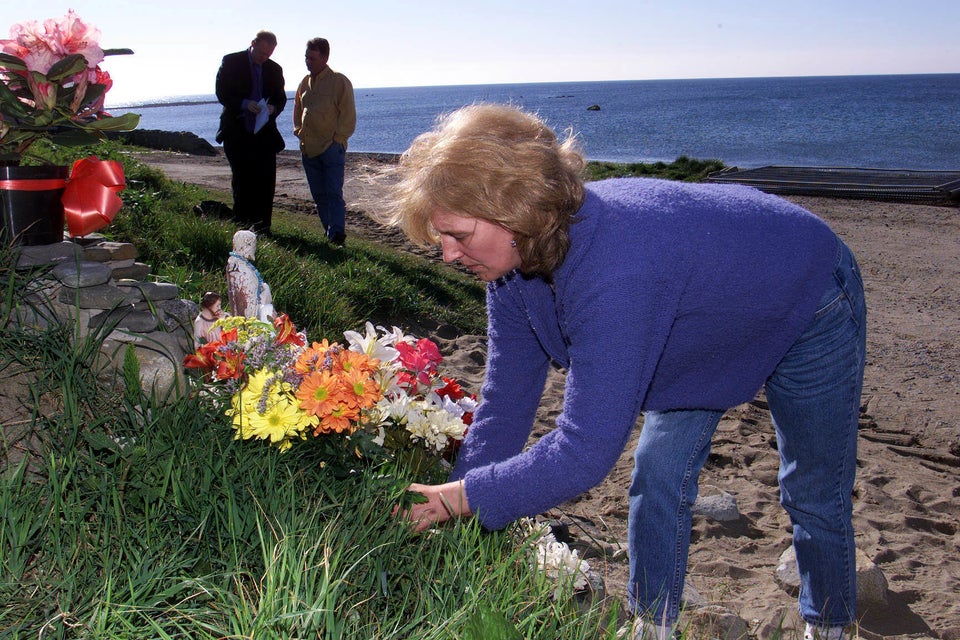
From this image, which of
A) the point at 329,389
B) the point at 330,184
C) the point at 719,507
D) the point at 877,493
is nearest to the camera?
the point at 329,389

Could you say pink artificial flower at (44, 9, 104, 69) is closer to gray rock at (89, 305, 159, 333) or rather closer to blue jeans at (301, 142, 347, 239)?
gray rock at (89, 305, 159, 333)

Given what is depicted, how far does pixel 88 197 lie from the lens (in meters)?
2.85

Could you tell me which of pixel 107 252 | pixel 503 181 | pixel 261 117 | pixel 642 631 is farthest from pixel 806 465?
pixel 261 117

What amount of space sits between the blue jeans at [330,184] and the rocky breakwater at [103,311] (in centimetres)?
449

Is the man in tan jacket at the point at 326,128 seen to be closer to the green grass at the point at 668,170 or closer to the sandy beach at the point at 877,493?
the sandy beach at the point at 877,493

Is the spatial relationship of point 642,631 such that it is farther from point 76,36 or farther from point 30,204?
point 76,36

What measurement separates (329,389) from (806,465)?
132 cm

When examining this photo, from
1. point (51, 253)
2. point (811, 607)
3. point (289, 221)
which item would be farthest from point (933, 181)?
point (51, 253)

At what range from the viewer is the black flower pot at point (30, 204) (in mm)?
2705

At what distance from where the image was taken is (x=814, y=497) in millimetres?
2279

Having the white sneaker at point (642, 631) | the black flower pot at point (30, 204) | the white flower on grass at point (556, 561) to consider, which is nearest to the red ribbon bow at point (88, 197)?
the black flower pot at point (30, 204)

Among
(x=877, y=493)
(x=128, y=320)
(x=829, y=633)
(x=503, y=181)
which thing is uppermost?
(x=503, y=181)

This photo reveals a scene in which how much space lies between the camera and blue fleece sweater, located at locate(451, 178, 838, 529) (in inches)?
68.1

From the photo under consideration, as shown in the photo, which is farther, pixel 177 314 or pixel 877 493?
pixel 877 493
